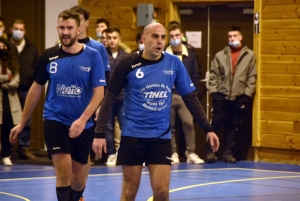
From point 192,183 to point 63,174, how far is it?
3.99 m

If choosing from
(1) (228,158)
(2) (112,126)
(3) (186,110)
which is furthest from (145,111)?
(1) (228,158)

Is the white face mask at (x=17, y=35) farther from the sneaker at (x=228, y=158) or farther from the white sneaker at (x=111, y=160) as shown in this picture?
the sneaker at (x=228, y=158)

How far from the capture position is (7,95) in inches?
509

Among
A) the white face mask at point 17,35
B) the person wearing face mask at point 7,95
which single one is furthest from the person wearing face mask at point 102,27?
the person wearing face mask at point 7,95

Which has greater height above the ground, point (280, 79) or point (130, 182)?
point (280, 79)

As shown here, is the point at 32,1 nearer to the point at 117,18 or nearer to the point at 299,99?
the point at 117,18

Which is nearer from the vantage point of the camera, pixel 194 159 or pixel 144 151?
pixel 144 151

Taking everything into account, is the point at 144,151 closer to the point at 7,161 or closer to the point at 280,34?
the point at 7,161

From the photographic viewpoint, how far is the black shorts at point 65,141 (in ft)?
23.3

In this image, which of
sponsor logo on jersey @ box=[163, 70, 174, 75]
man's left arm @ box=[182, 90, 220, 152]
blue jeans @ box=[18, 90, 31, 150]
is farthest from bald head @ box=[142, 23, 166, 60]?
blue jeans @ box=[18, 90, 31, 150]

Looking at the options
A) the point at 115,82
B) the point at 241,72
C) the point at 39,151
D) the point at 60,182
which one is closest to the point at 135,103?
the point at 115,82

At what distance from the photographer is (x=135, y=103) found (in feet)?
22.2

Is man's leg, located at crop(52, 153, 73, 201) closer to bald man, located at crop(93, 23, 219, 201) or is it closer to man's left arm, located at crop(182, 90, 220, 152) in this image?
bald man, located at crop(93, 23, 219, 201)

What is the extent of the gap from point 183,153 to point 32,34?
13.7ft
